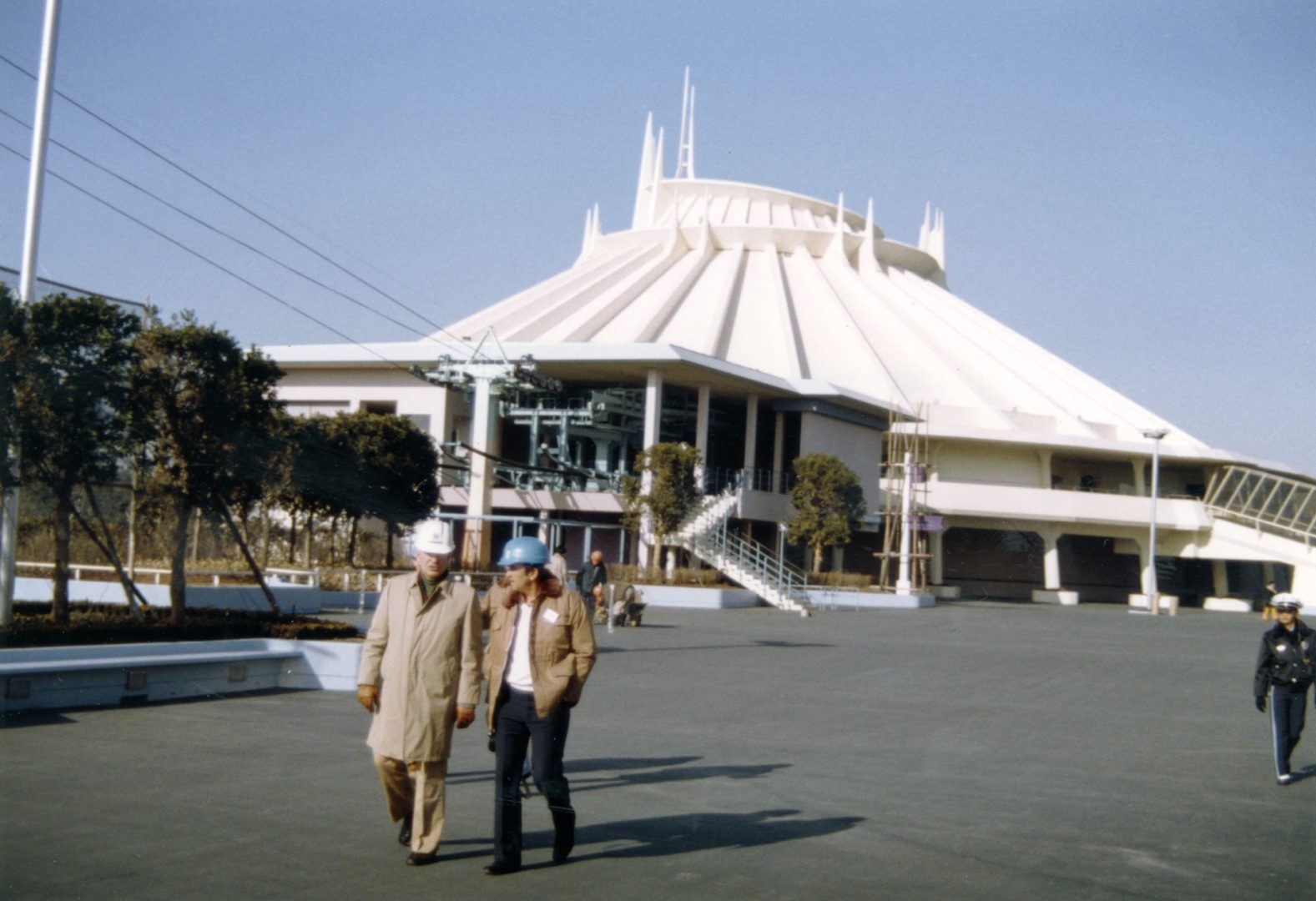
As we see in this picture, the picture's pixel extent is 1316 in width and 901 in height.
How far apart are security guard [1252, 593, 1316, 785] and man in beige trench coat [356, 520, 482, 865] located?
5702 millimetres

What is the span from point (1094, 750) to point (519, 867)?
18.6 ft

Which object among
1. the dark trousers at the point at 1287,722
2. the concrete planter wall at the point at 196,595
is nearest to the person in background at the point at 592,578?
the concrete planter wall at the point at 196,595

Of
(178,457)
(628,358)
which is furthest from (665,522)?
(178,457)

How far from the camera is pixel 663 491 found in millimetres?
32281

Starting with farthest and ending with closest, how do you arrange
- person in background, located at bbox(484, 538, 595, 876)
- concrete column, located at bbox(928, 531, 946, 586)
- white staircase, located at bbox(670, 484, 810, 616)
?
concrete column, located at bbox(928, 531, 946, 586), white staircase, located at bbox(670, 484, 810, 616), person in background, located at bbox(484, 538, 595, 876)

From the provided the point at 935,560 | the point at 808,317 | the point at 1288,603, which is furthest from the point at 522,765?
the point at 808,317

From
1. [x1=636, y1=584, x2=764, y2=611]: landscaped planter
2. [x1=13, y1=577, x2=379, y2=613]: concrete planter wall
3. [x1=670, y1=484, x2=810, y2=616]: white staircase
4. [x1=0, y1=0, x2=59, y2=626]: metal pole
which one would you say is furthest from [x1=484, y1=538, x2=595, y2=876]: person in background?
[x1=670, y1=484, x2=810, y2=616]: white staircase

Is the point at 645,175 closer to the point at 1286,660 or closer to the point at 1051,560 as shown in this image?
the point at 1051,560

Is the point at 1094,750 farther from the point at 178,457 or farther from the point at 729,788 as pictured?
the point at 178,457

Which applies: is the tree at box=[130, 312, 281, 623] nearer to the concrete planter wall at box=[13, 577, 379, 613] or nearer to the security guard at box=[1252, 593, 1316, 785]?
the concrete planter wall at box=[13, 577, 379, 613]

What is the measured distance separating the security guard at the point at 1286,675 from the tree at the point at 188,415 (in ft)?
31.9

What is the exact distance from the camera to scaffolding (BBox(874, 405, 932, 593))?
3866cm

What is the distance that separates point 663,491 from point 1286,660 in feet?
78.3

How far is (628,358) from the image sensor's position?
3366 cm
